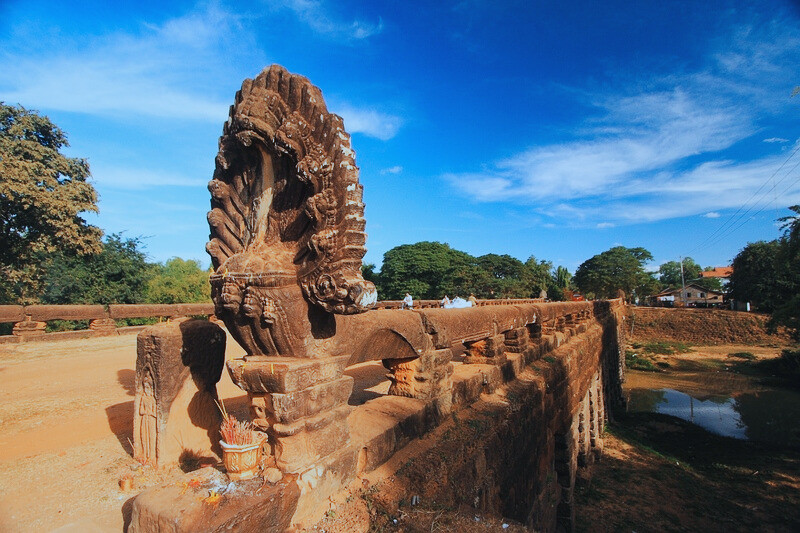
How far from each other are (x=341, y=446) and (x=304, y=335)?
735 millimetres

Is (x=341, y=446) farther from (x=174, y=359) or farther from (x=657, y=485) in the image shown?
(x=657, y=485)

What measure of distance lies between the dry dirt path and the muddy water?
17.9 meters

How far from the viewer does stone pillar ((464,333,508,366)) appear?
16.7ft

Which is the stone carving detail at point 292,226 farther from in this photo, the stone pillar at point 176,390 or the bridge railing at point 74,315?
the bridge railing at point 74,315

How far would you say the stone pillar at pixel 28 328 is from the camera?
8812mm

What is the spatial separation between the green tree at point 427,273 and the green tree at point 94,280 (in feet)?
A: 86.6

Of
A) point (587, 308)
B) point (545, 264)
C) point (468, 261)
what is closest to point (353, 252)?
point (587, 308)

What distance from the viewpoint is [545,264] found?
49906 millimetres

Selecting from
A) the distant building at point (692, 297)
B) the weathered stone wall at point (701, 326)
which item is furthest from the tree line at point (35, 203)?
the distant building at point (692, 297)

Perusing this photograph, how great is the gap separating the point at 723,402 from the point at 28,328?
25.3m

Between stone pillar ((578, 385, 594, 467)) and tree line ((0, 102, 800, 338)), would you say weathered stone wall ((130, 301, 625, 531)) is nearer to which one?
stone pillar ((578, 385, 594, 467))

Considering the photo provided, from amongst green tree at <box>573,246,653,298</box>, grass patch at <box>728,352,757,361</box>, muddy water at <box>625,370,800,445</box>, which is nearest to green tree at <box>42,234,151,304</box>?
muddy water at <box>625,370,800,445</box>

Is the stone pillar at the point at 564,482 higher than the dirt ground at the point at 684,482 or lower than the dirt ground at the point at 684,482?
higher

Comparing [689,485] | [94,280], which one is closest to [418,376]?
[689,485]
